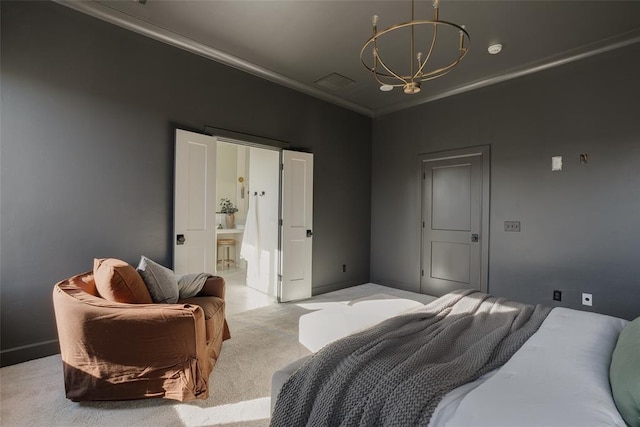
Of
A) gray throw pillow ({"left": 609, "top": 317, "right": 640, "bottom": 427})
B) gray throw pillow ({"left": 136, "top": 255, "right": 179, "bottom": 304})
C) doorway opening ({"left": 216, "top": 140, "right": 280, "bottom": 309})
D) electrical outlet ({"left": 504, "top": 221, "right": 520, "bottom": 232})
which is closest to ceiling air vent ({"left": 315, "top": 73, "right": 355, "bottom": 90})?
doorway opening ({"left": 216, "top": 140, "right": 280, "bottom": 309})

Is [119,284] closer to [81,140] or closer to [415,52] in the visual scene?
[81,140]

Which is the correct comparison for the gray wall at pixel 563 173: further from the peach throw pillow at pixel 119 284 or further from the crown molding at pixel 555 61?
the peach throw pillow at pixel 119 284

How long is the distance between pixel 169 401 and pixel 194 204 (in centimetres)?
197

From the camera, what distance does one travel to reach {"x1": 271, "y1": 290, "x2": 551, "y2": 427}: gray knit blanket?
3.58ft

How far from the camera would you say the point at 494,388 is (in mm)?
1098

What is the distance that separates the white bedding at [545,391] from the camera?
0.94 m

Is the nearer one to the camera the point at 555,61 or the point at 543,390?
the point at 543,390

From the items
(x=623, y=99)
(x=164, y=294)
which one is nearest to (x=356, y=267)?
(x=164, y=294)

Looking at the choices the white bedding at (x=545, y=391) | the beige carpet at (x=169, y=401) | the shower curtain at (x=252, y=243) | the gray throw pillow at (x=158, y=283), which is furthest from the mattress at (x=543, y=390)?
the shower curtain at (x=252, y=243)

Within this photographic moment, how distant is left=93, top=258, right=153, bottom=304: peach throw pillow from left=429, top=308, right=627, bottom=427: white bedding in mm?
1925

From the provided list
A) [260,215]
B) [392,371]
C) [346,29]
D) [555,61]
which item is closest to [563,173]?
[555,61]

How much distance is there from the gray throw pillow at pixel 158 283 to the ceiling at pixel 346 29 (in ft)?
7.55

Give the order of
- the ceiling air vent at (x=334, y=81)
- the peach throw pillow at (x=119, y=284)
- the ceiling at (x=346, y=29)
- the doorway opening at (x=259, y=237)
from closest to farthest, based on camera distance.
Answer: the peach throw pillow at (x=119, y=284) → the ceiling at (x=346, y=29) → the ceiling air vent at (x=334, y=81) → the doorway opening at (x=259, y=237)

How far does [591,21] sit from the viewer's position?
301 centimetres
